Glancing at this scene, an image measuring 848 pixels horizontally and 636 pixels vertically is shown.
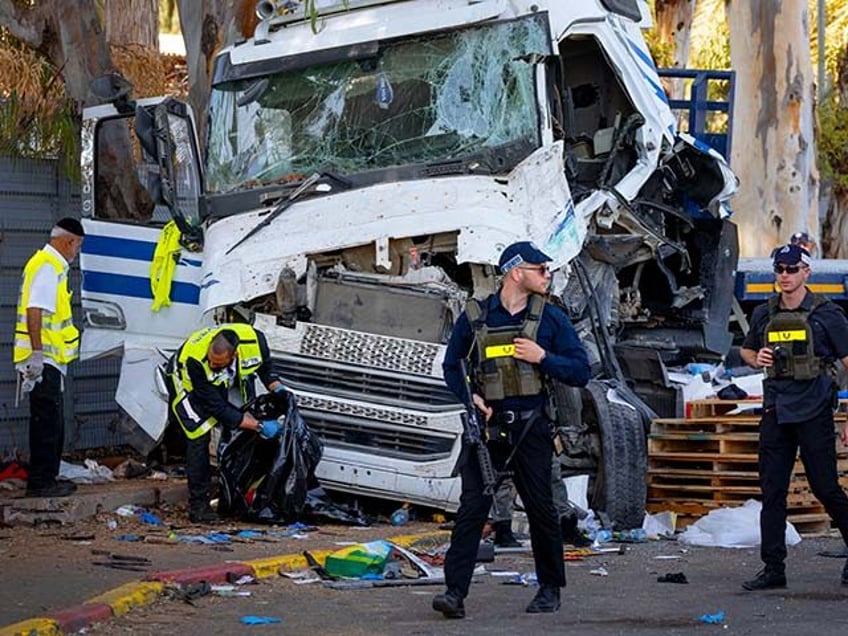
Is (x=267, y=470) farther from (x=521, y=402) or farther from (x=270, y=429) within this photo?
(x=521, y=402)

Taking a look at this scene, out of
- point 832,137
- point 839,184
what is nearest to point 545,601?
point 832,137

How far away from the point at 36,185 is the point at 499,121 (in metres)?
4.07

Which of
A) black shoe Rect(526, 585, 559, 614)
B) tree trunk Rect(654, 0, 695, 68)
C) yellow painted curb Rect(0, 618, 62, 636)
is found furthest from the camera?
tree trunk Rect(654, 0, 695, 68)

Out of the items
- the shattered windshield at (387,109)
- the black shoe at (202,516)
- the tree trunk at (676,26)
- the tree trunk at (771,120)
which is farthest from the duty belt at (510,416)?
the tree trunk at (676,26)

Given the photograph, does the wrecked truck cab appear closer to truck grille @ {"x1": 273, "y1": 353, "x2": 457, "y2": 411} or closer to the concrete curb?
truck grille @ {"x1": 273, "y1": 353, "x2": 457, "y2": 411}

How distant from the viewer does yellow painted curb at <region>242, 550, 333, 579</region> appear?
9.70m

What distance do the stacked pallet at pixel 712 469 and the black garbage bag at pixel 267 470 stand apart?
8.53ft

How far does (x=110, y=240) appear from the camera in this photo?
12922 millimetres

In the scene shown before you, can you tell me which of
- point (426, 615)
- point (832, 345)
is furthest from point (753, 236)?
point (426, 615)

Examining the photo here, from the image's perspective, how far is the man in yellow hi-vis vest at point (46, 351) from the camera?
11.8m

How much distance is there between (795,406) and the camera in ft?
31.6

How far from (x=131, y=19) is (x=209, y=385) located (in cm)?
980

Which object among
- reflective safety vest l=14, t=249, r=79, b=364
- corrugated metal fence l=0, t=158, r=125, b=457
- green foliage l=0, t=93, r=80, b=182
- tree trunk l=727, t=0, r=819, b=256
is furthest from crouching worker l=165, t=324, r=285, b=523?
tree trunk l=727, t=0, r=819, b=256

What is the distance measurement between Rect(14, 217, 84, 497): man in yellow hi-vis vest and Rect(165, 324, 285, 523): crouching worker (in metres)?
0.77
